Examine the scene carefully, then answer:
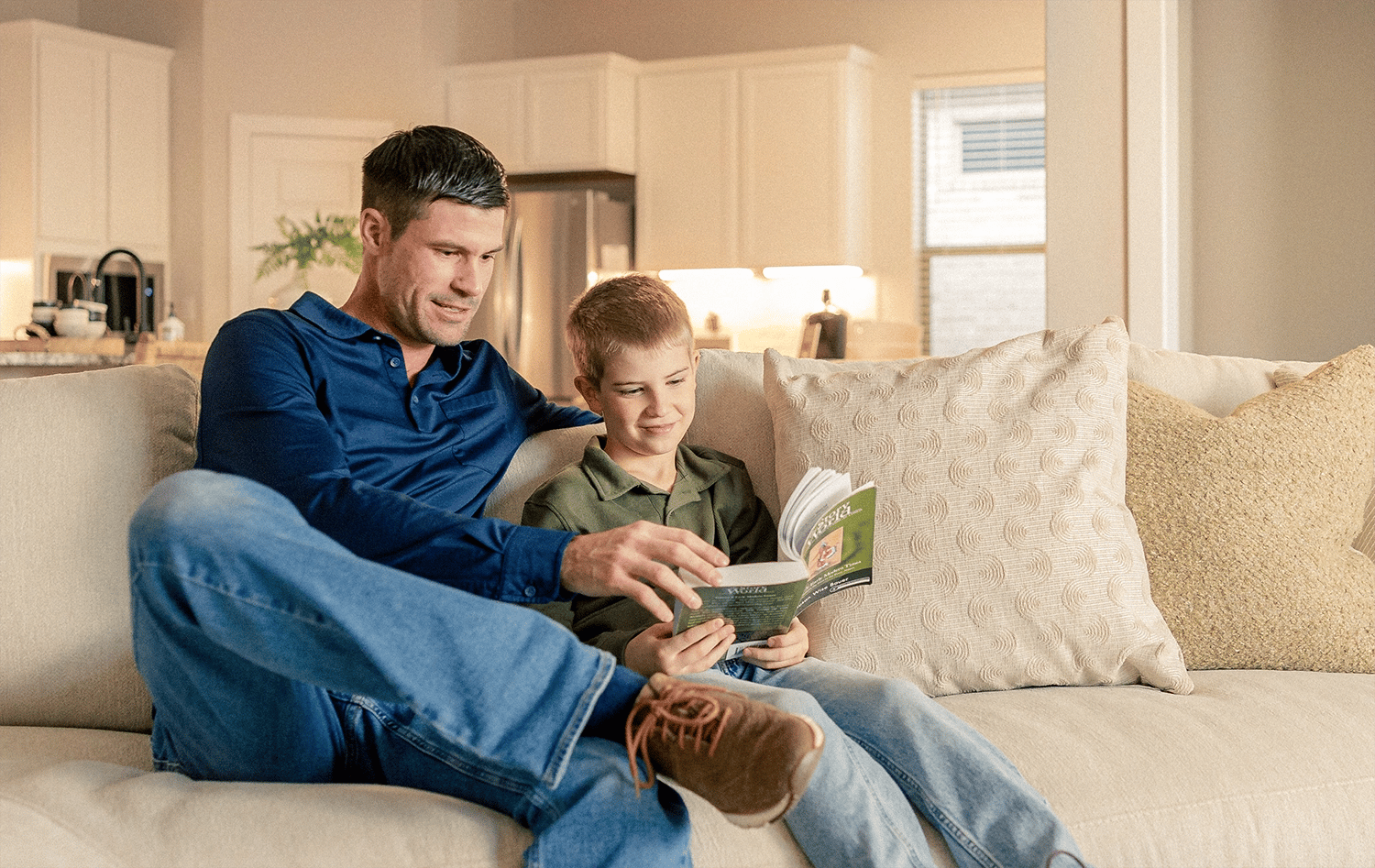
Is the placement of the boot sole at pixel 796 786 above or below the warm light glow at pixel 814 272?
below

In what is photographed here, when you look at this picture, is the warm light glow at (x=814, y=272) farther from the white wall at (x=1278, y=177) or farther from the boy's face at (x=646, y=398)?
the boy's face at (x=646, y=398)

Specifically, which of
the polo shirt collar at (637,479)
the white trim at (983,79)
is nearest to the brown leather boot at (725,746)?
the polo shirt collar at (637,479)

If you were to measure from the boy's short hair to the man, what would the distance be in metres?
0.28

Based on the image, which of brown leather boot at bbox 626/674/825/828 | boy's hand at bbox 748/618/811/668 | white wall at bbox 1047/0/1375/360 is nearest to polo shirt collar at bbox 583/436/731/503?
boy's hand at bbox 748/618/811/668

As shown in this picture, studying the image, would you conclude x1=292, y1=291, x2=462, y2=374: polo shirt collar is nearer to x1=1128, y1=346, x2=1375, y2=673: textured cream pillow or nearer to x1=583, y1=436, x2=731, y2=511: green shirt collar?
x1=583, y1=436, x2=731, y2=511: green shirt collar

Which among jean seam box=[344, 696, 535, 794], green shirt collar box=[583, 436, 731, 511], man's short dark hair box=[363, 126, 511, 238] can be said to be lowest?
jean seam box=[344, 696, 535, 794]

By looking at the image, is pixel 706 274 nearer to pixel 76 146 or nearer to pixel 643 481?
pixel 76 146

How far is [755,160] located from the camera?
614 cm

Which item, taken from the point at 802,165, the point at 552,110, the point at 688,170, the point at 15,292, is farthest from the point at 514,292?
the point at 15,292

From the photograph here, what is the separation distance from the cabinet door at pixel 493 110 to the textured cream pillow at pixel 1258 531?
500 centimetres

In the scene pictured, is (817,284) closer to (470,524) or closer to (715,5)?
(715,5)

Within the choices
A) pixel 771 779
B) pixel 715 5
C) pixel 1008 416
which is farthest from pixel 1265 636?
pixel 715 5

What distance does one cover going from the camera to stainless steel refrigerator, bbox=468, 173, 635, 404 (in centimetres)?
609

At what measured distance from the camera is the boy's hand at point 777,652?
5.04 ft
